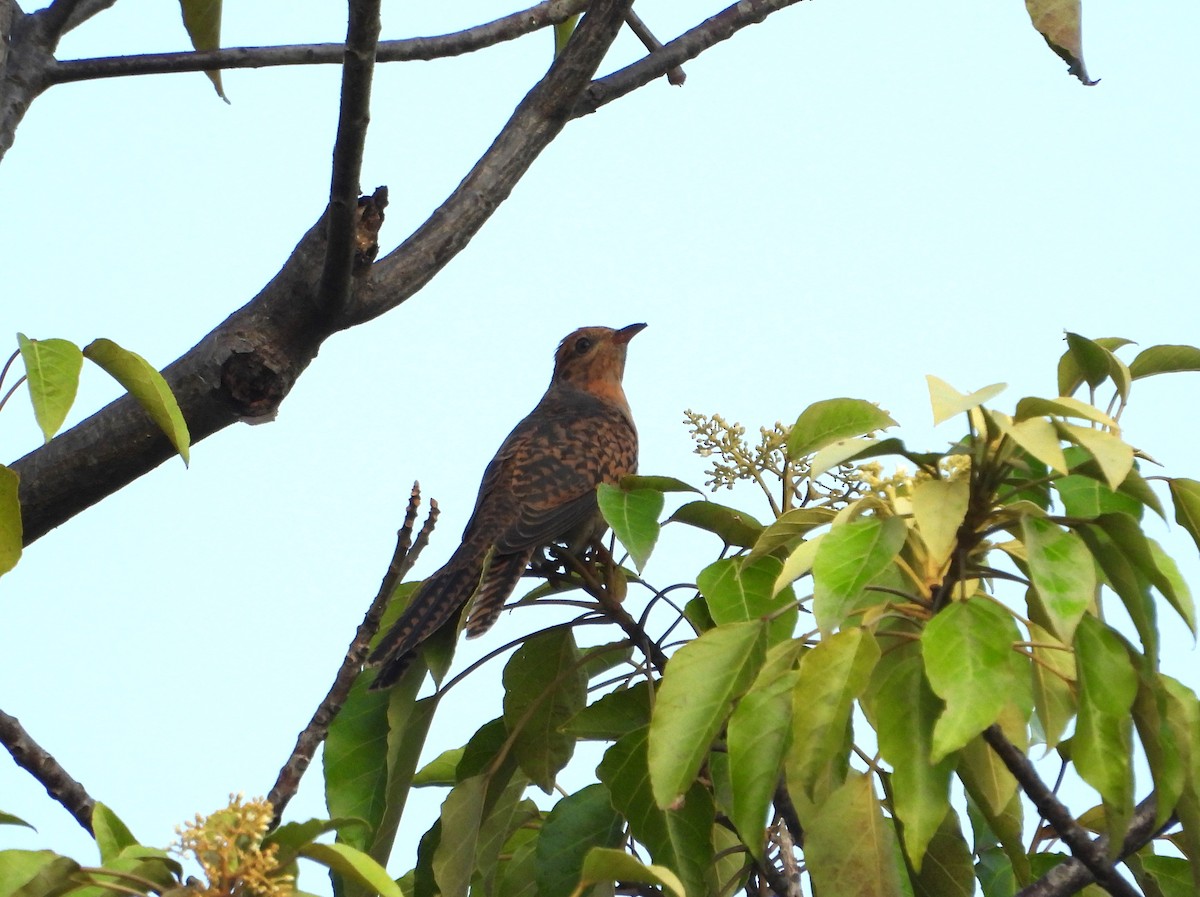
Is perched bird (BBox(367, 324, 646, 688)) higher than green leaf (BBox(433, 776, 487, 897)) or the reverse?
higher

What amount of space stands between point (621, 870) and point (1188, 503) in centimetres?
116

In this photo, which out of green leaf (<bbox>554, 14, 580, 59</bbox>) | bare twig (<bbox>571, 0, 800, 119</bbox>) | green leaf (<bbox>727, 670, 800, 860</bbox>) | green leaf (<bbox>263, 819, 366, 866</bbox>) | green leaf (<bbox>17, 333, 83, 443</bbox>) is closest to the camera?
green leaf (<bbox>263, 819, 366, 866</bbox>)

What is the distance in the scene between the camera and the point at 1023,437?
2.07 meters

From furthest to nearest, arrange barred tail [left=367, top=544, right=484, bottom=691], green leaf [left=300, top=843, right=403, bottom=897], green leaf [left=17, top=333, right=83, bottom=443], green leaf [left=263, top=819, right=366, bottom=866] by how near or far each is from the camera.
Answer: barred tail [left=367, top=544, right=484, bottom=691]
green leaf [left=17, top=333, right=83, bottom=443]
green leaf [left=263, top=819, right=366, bottom=866]
green leaf [left=300, top=843, right=403, bottom=897]

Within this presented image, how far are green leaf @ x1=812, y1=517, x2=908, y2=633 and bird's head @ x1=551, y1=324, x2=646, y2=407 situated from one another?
17.8 ft

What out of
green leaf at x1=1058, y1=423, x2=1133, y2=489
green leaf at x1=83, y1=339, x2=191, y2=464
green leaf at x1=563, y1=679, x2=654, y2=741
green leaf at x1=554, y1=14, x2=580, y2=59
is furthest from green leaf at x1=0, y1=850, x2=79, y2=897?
green leaf at x1=554, y1=14, x2=580, y2=59

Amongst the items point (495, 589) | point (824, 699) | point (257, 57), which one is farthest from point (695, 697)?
point (257, 57)

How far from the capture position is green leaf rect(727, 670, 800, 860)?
2.21 meters

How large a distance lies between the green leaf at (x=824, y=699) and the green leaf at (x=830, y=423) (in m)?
0.54

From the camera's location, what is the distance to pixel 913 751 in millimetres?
2238

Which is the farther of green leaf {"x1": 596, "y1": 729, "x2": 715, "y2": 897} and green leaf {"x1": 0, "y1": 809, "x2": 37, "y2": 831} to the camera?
green leaf {"x1": 596, "y1": 729, "x2": 715, "y2": 897}

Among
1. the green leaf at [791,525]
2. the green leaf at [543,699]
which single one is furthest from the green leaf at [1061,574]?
the green leaf at [543,699]

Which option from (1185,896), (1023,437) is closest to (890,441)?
(1023,437)

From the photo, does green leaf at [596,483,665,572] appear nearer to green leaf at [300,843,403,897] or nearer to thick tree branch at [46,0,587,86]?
green leaf at [300,843,403,897]
